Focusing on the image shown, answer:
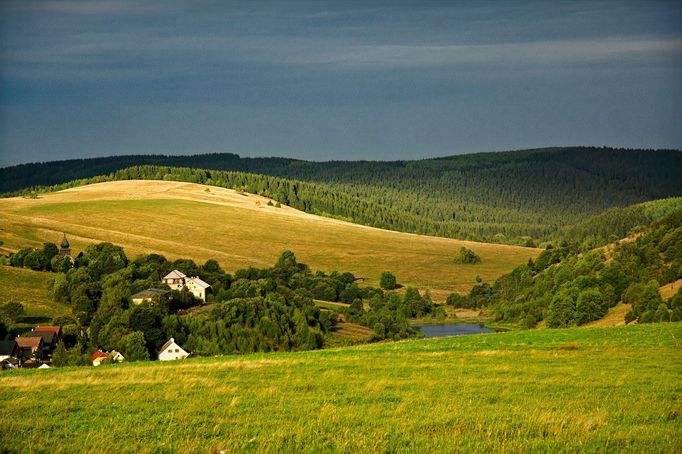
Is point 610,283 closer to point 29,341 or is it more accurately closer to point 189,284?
point 189,284

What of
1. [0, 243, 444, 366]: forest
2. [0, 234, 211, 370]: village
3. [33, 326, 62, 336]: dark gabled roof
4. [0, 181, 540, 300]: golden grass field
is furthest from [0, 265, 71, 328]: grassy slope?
[0, 181, 540, 300]: golden grass field

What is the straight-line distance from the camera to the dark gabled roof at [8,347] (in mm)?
69438

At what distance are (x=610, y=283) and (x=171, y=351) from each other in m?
44.7

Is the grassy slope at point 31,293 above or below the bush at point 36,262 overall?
below

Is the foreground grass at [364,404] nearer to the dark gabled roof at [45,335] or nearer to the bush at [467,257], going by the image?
the dark gabled roof at [45,335]

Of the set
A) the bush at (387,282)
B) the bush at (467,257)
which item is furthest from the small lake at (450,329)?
the bush at (467,257)

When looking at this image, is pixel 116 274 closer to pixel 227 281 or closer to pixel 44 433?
pixel 227 281

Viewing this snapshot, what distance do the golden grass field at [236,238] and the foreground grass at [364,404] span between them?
106899 millimetres

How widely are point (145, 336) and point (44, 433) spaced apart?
209ft

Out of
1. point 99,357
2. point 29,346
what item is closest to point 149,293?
point 29,346

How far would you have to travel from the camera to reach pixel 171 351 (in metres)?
74.3


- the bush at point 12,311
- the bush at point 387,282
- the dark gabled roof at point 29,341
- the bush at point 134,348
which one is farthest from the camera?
the bush at point 387,282

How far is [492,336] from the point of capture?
3416 centimetres

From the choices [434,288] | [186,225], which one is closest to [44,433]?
[434,288]
